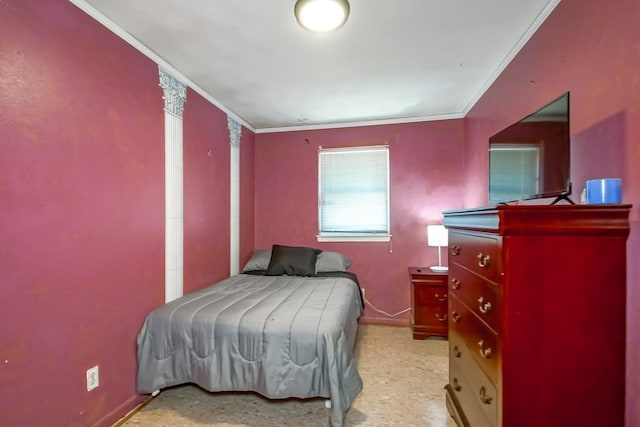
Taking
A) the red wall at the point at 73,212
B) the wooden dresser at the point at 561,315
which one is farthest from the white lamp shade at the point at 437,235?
the red wall at the point at 73,212

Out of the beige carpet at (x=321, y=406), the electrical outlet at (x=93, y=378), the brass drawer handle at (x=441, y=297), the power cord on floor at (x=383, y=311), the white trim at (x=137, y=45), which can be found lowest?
the beige carpet at (x=321, y=406)

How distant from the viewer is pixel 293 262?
10.7ft

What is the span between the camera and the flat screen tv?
1.24 metres

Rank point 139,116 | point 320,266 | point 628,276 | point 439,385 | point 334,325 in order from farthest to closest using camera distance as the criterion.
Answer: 1. point 320,266
2. point 439,385
3. point 139,116
4. point 334,325
5. point 628,276

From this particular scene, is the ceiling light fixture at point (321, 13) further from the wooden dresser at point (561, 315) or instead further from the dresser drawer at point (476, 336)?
the dresser drawer at point (476, 336)

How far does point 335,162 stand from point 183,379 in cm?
278

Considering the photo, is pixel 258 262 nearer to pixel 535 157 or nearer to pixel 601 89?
pixel 535 157

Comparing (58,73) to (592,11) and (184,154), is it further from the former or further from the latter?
(592,11)

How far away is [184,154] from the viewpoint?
2531 millimetres

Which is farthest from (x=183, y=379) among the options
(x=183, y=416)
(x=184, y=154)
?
(x=184, y=154)

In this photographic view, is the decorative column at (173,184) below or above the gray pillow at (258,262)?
above

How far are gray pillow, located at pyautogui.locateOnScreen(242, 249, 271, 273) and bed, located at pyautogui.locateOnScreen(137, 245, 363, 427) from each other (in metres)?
1.10

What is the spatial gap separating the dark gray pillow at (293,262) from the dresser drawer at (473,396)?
5.67 feet

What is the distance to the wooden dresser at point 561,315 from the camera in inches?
40.6
